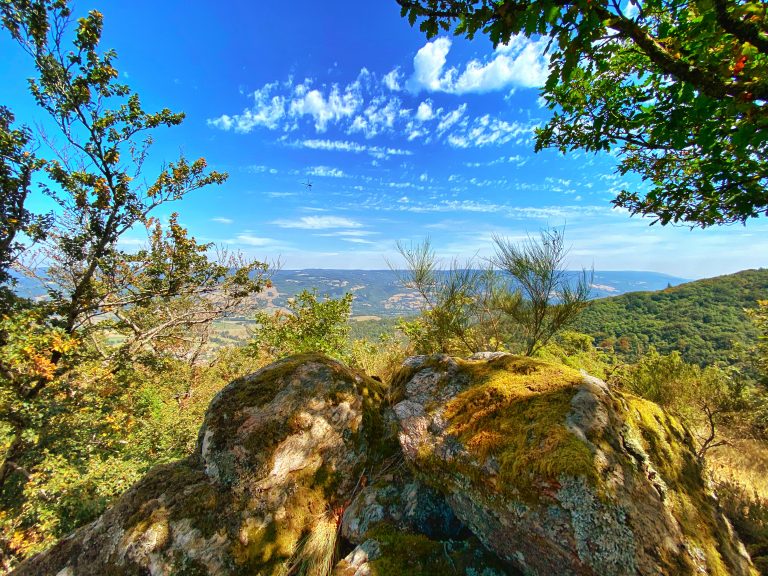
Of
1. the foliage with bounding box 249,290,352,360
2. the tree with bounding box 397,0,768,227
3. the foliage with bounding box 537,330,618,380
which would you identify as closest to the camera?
the tree with bounding box 397,0,768,227

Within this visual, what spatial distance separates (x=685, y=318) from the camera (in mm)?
48719

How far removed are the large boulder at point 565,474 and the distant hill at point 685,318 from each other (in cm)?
3573

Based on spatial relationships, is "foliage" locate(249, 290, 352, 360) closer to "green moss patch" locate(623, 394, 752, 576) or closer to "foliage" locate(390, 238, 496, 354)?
"foliage" locate(390, 238, 496, 354)

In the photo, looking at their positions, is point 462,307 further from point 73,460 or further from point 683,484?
point 73,460

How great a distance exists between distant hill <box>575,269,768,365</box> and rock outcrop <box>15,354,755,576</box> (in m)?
36.0

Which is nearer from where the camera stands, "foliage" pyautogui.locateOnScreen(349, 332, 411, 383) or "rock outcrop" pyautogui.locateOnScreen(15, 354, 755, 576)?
"rock outcrop" pyautogui.locateOnScreen(15, 354, 755, 576)

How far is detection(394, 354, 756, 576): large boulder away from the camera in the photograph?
2.26 meters

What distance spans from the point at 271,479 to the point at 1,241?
31.6 feet

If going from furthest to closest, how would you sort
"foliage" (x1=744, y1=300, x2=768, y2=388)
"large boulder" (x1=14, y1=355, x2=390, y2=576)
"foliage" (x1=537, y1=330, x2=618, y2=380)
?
"foliage" (x1=537, y1=330, x2=618, y2=380)
"foliage" (x1=744, y1=300, x2=768, y2=388)
"large boulder" (x1=14, y1=355, x2=390, y2=576)

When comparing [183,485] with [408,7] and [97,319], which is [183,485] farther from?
[97,319]

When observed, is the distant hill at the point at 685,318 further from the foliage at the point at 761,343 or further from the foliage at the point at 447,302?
the foliage at the point at 447,302

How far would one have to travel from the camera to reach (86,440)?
914 centimetres

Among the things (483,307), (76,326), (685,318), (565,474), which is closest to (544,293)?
(483,307)

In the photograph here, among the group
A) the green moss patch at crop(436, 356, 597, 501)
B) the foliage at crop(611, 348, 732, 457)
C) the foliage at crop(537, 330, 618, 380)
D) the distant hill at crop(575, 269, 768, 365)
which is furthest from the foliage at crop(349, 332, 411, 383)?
the distant hill at crop(575, 269, 768, 365)
